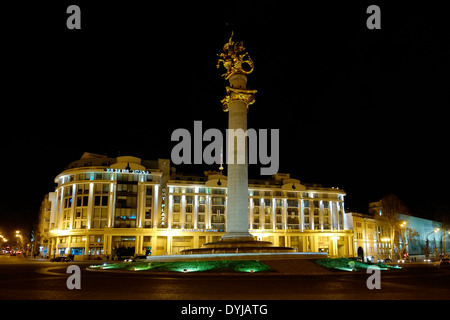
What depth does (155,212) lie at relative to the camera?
93375 millimetres

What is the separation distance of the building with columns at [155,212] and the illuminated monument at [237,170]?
46996 mm

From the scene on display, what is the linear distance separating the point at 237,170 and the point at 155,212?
54.2m

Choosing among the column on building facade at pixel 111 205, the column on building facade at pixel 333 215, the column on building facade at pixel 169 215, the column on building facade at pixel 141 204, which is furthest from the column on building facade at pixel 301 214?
the column on building facade at pixel 111 205

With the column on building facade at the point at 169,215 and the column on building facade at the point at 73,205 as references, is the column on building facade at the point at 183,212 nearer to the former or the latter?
the column on building facade at the point at 169,215

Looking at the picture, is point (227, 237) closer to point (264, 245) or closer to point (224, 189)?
point (264, 245)

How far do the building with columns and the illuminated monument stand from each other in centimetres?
4700

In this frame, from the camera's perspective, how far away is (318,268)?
34.6m

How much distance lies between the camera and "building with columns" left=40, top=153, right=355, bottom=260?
89975 millimetres

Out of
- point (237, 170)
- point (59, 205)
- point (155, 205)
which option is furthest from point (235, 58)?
point (59, 205)

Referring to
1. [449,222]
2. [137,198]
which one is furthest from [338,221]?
[137,198]

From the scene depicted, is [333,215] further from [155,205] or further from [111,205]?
[111,205]

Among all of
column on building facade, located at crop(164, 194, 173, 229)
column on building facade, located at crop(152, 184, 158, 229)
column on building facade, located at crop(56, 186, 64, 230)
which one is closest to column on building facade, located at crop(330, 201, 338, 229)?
column on building facade, located at crop(164, 194, 173, 229)

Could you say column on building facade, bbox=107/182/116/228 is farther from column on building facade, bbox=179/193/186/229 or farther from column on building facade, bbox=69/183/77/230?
column on building facade, bbox=179/193/186/229

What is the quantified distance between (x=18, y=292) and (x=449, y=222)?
112929mm
